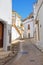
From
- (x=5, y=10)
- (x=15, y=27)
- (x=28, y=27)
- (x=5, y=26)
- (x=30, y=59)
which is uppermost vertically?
(x=28, y=27)

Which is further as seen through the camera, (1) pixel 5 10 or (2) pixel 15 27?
(2) pixel 15 27

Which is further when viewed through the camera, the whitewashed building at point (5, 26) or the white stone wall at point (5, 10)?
the whitewashed building at point (5, 26)

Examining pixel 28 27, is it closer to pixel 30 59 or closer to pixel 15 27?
pixel 15 27

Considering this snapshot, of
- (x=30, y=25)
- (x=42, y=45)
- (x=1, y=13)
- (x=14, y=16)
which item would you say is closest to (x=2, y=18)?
(x=1, y=13)

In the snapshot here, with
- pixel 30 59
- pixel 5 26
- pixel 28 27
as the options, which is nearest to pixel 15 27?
pixel 28 27

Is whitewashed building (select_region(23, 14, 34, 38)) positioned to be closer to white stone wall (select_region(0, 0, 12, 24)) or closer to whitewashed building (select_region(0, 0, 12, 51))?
white stone wall (select_region(0, 0, 12, 24))

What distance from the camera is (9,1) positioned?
16672 mm

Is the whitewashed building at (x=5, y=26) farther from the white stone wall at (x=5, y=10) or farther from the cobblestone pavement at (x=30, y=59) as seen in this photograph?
→ the cobblestone pavement at (x=30, y=59)

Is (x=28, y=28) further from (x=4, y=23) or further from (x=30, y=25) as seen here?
(x=4, y=23)

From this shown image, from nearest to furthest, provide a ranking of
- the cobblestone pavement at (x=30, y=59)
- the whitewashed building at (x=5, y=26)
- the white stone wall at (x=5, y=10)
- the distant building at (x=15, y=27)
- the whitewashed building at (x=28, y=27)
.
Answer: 1. the cobblestone pavement at (x=30, y=59)
2. the white stone wall at (x=5, y=10)
3. the whitewashed building at (x=5, y=26)
4. the distant building at (x=15, y=27)
5. the whitewashed building at (x=28, y=27)

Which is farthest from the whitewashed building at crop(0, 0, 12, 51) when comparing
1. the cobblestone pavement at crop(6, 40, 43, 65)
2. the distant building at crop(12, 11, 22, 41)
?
the distant building at crop(12, 11, 22, 41)

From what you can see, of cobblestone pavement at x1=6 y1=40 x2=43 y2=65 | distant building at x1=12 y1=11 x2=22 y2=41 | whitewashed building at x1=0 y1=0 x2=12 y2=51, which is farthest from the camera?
distant building at x1=12 y1=11 x2=22 y2=41

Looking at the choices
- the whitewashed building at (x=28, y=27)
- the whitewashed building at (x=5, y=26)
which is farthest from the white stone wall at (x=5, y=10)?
the whitewashed building at (x=28, y=27)

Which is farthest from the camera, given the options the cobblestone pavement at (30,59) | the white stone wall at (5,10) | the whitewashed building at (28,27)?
the whitewashed building at (28,27)
